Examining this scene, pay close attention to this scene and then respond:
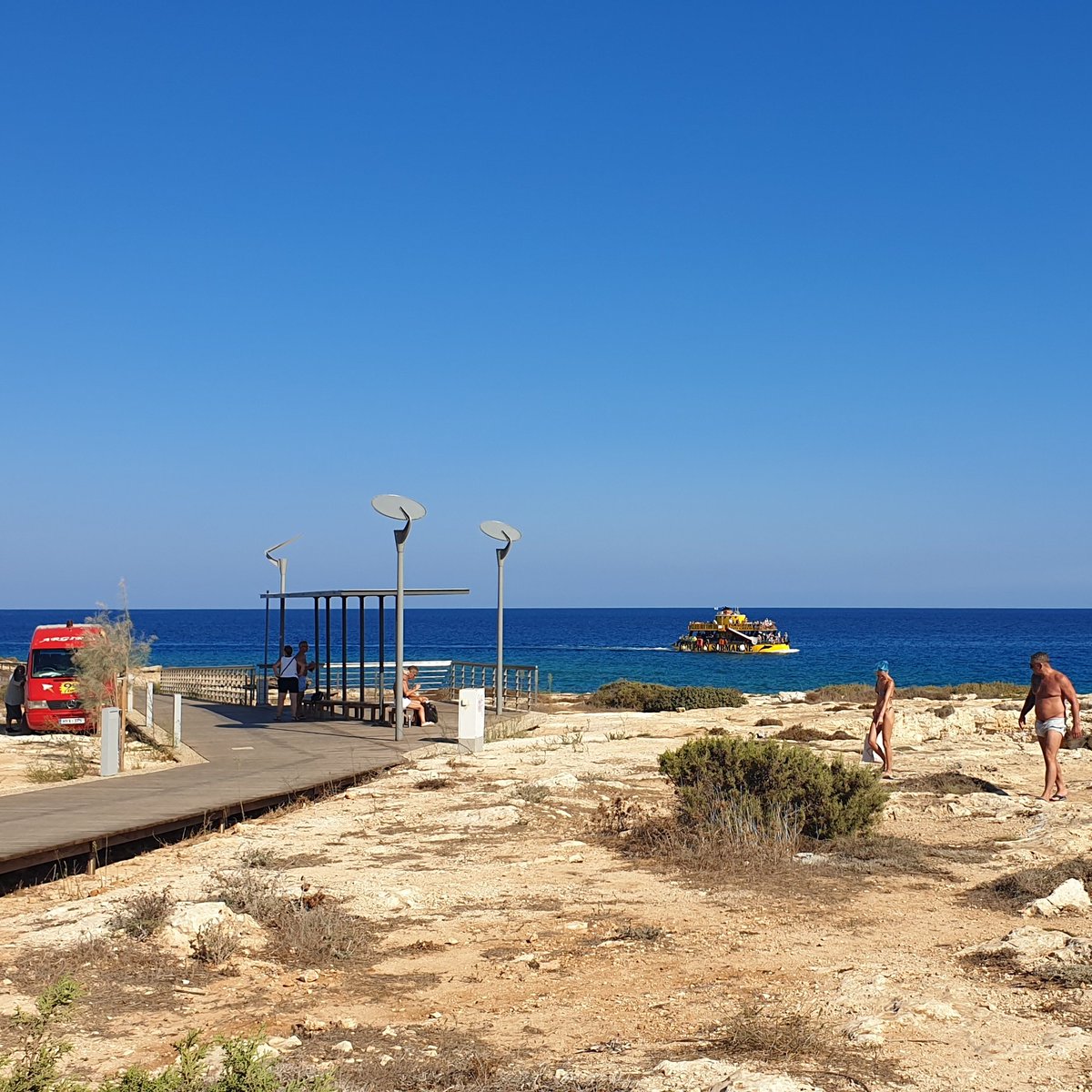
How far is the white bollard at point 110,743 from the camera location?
48.8 feet

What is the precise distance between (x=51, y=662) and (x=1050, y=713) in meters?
19.4

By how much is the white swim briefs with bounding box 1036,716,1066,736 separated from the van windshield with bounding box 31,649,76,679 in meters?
18.7

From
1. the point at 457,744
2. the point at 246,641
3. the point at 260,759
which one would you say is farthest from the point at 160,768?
the point at 246,641

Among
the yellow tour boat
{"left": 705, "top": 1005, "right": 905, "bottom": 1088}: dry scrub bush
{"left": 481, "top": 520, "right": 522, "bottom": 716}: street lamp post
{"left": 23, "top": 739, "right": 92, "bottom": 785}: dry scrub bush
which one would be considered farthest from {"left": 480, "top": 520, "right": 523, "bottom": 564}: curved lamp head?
the yellow tour boat

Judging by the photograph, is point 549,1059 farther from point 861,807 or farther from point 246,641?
point 246,641

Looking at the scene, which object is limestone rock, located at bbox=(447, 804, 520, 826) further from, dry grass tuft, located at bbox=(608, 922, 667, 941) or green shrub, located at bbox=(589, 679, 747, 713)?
green shrub, located at bbox=(589, 679, 747, 713)

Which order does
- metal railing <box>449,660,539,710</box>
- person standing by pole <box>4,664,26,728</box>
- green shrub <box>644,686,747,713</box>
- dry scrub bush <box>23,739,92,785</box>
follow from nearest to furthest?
dry scrub bush <box>23,739,92,785</box>, metal railing <box>449,660,539,710</box>, person standing by pole <box>4,664,26,728</box>, green shrub <box>644,686,747,713</box>

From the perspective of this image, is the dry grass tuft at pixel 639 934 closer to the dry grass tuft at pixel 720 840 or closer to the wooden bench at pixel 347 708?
the dry grass tuft at pixel 720 840

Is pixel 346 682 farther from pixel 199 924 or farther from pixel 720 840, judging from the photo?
pixel 199 924

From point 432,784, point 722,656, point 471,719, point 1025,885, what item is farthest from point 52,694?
point 722,656

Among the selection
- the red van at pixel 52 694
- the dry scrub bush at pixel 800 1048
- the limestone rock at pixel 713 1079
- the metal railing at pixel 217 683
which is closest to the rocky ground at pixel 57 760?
the red van at pixel 52 694

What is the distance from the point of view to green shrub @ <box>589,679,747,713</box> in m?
32.7

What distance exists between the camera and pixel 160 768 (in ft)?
50.6

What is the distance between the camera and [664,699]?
33156 millimetres
